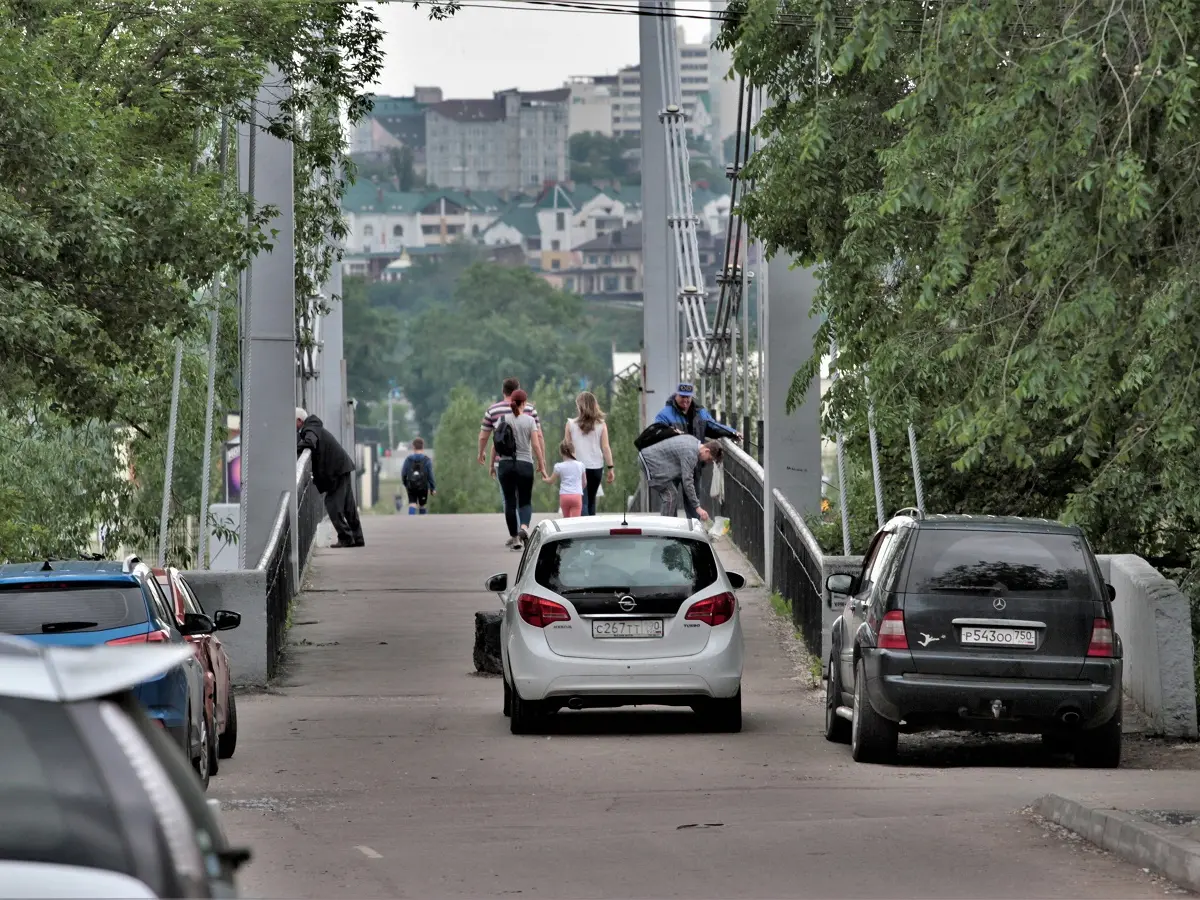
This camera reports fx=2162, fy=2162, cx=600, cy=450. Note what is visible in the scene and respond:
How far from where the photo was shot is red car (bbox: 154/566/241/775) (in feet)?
40.0

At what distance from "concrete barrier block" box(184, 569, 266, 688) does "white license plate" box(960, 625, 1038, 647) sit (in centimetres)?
685

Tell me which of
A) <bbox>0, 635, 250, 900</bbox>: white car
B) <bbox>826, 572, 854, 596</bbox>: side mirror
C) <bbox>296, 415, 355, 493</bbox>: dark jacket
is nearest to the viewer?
<bbox>0, 635, 250, 900</bbox>: white car

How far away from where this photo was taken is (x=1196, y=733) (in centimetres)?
1468

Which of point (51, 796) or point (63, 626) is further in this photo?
point (63, 626)

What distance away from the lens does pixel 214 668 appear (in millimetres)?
12680

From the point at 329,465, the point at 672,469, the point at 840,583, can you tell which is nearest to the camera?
the point at 840,583

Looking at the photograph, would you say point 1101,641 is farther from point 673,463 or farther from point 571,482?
point 571,482

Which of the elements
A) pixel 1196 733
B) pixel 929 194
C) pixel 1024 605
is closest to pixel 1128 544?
pixel 1196 733

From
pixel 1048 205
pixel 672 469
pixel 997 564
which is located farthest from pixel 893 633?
pixel 672 469

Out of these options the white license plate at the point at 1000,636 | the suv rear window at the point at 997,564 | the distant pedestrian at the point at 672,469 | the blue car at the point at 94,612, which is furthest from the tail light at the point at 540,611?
the distant pedestrian at the point at 672,469

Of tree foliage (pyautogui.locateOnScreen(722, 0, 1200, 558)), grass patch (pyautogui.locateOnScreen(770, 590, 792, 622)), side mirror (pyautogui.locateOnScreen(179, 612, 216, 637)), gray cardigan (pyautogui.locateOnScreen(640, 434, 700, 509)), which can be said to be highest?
tree foliage (pyautogui.locateOnScreen(722, 0, 1200, 558))

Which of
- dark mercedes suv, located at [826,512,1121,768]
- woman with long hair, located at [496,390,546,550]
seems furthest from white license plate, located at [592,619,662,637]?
woman with long hair, located at [496,390,546,550]

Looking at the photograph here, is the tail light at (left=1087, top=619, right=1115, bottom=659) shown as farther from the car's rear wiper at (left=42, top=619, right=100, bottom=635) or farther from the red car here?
the car's rear wiper at (left=42, top=619, right=100, bottom=635)

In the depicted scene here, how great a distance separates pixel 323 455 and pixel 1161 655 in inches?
566
